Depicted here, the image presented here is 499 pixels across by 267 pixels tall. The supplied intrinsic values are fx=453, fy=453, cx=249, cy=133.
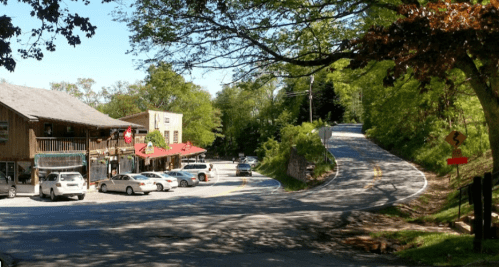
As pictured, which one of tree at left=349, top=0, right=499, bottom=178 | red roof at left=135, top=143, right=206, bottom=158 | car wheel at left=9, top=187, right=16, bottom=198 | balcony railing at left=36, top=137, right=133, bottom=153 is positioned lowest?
car wheel at left=9, top=187, right=16, bottom=198

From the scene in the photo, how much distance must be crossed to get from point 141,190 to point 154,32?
18.4m

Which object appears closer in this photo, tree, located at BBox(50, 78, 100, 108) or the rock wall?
the rock wall

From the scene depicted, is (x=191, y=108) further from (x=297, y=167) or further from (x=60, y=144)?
(x=60, y=144)

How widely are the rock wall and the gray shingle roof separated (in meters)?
15.0

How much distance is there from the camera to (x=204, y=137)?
82.9 meters

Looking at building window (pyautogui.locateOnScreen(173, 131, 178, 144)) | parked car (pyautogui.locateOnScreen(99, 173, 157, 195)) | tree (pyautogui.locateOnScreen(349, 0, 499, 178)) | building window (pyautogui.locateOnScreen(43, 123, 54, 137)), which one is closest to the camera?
tree (pyautogui.locateOnScreen(349, 0, 499, 178))

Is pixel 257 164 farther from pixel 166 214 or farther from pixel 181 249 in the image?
pixel 181 249

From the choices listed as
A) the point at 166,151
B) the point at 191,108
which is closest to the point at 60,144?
the point at 166,151

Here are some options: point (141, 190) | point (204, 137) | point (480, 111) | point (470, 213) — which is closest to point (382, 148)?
point (480, 111)

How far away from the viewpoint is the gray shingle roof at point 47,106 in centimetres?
3038

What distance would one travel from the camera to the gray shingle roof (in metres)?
30.4

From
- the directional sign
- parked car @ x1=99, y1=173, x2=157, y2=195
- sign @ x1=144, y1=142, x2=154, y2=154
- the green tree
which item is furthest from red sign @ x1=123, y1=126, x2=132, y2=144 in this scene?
the green tree

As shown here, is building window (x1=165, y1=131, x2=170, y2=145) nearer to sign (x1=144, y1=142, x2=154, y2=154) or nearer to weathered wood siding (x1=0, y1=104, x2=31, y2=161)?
sign (x1=144, y1=142, x2=154, y2=154)

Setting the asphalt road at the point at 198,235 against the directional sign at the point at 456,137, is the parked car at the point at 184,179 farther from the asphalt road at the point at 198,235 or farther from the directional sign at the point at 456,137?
the directional sign at the point at 456,137
